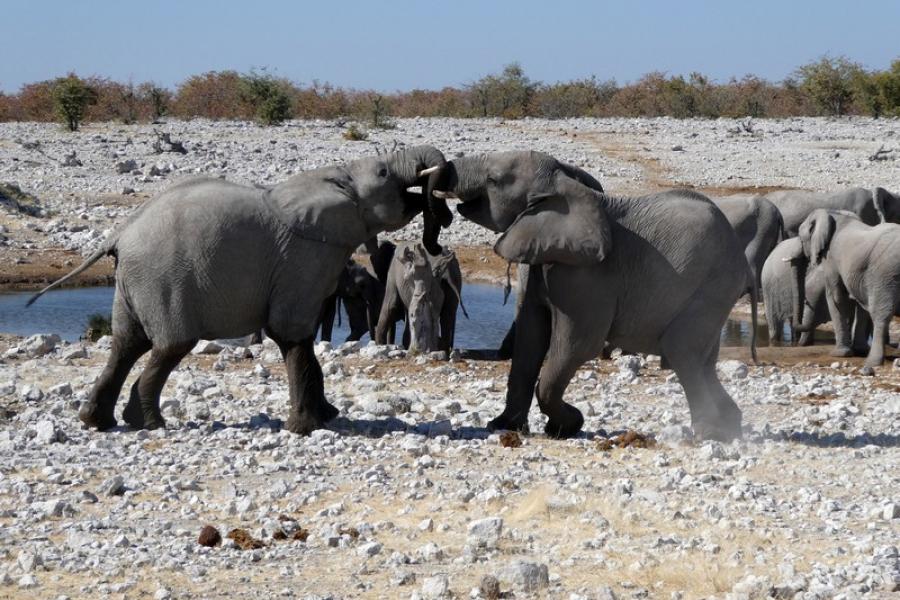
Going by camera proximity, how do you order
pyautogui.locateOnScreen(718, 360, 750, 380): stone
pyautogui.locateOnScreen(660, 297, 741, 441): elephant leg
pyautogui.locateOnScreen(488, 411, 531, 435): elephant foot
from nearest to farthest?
pyautogui.locateOnScreen(660, 297, 741, 441): elephant leg → pyautogui.locateOnScreen(488, 411, 531, 435): elephant foot → pyautogui.locateOnScreen(718, 360, 750, 380): stone

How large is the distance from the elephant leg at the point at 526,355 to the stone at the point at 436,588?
3.94 m

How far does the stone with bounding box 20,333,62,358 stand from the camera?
48.9 feet

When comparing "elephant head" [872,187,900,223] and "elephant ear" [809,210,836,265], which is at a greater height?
"elephant ear" [809,210,836,265]

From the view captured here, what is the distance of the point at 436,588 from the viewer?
7.23 metres

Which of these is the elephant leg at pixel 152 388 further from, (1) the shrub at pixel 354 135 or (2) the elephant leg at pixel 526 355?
(1) the shrub at pixel 354 135

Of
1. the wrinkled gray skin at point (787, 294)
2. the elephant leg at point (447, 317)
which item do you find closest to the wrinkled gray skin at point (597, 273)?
the elephant leg at point (447, 317)

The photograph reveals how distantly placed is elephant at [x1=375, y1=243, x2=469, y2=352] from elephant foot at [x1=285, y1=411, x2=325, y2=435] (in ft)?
15.8

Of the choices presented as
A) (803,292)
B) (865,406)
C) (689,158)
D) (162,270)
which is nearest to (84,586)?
(162,270)

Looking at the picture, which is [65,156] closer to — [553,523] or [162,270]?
[162,270]

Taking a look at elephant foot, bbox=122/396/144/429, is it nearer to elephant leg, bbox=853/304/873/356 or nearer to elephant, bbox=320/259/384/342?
elephant, bbox=320/259/384/342

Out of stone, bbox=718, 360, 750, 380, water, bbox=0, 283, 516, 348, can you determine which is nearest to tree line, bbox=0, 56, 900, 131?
water, bbox=0, 283, 516, 348

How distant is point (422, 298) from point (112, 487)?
7.70 metres

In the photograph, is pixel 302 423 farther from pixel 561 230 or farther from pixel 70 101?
pixel 70 101

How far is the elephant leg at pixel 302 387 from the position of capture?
431 inches
